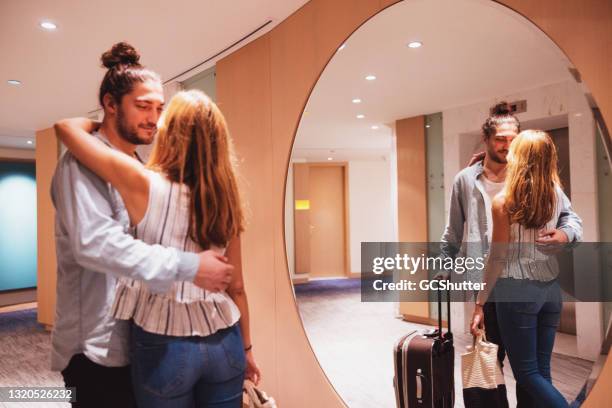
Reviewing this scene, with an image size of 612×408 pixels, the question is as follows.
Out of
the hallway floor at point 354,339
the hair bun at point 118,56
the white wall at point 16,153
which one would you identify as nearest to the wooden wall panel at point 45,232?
the white wall at point 16,153

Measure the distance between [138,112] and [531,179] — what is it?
4.19ft

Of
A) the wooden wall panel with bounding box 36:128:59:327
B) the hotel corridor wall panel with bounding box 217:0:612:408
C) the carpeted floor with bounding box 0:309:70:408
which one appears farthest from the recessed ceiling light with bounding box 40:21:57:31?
the wooden wall panel with bounding box 36:128:59:327

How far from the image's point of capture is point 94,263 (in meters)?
1.03

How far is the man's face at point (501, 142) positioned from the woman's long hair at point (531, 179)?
0.05 ft

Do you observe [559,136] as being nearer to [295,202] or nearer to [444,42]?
[444,42]

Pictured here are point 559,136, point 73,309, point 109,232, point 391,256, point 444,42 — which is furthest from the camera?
point 391,256

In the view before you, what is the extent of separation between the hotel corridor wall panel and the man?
3.85 feet

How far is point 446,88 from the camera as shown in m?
1.69

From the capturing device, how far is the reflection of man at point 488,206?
4.97ft

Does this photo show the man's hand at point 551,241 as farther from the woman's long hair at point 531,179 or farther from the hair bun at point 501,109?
the hair bun at point 501,109

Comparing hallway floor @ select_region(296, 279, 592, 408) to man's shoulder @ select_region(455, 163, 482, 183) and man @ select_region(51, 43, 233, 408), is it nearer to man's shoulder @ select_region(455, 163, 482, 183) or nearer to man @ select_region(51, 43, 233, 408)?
man's shoulder @ select_region(455, 163, 482, 183)

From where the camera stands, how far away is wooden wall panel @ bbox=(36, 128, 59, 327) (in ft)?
17.2

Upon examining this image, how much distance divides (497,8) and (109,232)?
1483 mm

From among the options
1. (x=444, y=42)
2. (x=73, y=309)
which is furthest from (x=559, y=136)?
(x=73, y=309)
